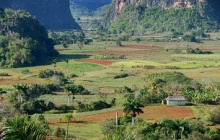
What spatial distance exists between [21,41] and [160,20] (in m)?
83.5

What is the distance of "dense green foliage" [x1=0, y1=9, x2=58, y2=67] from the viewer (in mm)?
86900

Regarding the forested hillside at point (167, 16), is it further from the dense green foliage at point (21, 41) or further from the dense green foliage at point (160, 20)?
the dense green foliage at point (21, 41)

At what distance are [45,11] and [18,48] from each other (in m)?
105

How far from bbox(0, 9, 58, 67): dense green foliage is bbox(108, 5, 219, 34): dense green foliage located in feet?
199

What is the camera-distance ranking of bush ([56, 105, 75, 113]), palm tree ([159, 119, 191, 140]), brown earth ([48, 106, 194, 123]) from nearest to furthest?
palm tree ([159, 119, 191, 140]) < brown earth ([48, 106, 194, 123]) < bush ([56, 105, 75, 113])

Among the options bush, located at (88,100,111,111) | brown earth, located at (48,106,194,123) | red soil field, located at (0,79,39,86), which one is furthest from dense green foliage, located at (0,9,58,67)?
brown earth, located at (48,106,194,123)

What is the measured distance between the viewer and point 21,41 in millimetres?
92875

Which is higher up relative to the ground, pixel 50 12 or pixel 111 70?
pixel 50 12

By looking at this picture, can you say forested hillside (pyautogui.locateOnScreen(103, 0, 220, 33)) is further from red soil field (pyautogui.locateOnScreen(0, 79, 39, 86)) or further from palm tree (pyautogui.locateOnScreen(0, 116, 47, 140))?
palm tree (pyautogui.locateOnScreen(0, 116, 47, 140))

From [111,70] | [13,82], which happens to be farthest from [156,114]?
[111,70]

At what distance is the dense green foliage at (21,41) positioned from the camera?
86.9 m

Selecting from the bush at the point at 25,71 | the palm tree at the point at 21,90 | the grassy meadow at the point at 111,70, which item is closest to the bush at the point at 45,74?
the grassy meadow at the point at 111,70

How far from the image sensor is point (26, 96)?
52438 millimetres

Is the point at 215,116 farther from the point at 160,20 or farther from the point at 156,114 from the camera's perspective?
the point at 160,20
